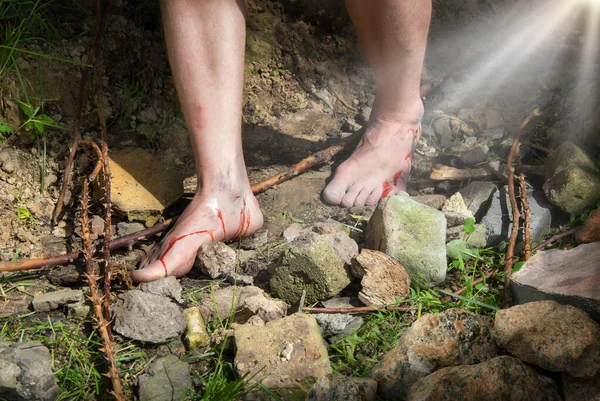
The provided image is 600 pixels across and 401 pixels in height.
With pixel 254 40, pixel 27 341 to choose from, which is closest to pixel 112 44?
pixel 254 40

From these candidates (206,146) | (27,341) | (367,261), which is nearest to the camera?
(27,341)

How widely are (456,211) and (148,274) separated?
4.06 ft

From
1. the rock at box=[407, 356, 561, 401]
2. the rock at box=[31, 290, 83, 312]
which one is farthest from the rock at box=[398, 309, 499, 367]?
the rock at box=[31, 290, 83, 312]

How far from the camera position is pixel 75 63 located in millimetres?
2418

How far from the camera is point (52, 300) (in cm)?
190

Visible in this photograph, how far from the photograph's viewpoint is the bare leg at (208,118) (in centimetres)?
207

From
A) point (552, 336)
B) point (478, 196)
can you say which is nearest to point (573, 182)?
point (478, 196)

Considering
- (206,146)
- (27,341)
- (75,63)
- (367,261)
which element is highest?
(75,63)

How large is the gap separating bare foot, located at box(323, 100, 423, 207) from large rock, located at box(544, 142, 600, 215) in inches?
23.6

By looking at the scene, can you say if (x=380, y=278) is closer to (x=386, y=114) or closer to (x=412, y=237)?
(x=412, y=237)

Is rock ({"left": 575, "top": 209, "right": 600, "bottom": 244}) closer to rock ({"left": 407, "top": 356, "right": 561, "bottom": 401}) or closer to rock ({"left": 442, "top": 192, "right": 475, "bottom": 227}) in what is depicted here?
rock ({"left": 442, "top": 192, "right": 475, "bottom": 227})

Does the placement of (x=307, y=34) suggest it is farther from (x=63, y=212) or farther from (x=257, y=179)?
(x=63, y=212)

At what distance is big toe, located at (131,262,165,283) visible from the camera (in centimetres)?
200

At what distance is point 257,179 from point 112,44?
90cm
